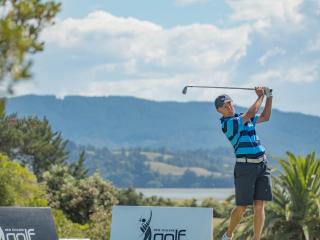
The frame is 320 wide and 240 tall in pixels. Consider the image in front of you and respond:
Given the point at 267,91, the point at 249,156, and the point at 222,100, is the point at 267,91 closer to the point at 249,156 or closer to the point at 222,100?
the point at 222,100

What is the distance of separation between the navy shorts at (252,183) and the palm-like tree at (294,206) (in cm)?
904

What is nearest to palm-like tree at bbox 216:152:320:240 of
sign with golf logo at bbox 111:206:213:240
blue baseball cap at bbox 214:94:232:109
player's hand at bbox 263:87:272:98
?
sign with golf logo at bbox 111:206:213:240

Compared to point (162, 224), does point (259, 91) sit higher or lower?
higher

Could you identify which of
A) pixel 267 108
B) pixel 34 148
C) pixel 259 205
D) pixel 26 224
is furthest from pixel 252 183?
pixel 34 148

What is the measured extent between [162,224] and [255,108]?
7.46ft

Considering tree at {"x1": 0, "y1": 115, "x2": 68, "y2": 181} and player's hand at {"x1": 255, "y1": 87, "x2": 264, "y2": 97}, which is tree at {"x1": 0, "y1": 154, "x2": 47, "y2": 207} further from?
tree at {"x1": 0, "y1": 115, "x2": 68, "y2": 181}

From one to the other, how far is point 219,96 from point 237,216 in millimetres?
1612

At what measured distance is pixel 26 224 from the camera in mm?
12055

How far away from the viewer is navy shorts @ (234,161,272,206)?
11.8 m

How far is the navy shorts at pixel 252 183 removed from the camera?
38.6 feet

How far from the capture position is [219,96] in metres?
11.7

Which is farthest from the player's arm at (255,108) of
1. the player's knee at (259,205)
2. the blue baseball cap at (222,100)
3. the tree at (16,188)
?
the tree at (16,188)

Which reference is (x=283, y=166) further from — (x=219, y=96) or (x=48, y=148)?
(x=48, y=148)

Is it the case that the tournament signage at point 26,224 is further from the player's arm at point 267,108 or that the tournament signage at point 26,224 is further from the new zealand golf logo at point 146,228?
the player's arm at point 267,108
